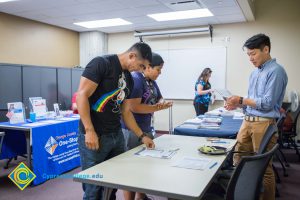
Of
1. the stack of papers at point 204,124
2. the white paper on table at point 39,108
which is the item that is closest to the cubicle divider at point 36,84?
the white paper on table at point 39,108

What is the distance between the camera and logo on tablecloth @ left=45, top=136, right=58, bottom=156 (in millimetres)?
3180

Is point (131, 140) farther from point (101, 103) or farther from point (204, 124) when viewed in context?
point (204, 124)

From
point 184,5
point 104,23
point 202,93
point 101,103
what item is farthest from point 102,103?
point 104,23

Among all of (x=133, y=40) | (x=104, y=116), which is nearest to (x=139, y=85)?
(x=104, y=116)

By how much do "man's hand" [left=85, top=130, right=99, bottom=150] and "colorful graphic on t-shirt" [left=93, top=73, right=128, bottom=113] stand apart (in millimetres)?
170

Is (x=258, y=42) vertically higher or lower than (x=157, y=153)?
higher

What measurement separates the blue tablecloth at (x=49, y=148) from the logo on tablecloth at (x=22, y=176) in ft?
0.25

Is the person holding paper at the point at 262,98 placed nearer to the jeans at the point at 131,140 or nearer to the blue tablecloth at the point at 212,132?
the blue tablecloth at the point at 212,132

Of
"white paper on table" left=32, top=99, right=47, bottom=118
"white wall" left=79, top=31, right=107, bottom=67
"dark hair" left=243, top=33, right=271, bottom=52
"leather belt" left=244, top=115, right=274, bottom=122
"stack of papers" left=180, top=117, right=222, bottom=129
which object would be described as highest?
"white wall" left=79, top=31, right=107, bottom=67

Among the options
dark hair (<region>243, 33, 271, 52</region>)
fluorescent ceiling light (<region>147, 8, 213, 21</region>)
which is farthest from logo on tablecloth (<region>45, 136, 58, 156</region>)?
fluorescent ceiling light (<region>147, 8, 213, 21</region>)

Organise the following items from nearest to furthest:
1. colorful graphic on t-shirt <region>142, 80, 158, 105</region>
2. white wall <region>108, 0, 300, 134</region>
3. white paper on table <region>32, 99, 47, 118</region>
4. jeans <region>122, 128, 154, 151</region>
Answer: jeans <region>122, 128, 154, 151</region>
colorful graphic on t-shirt <region>142, 80, 158, 105</region>
white paper on table <region>32, 99, 47, 118</region>
white wall <region>108, 0, 300, 134</region>

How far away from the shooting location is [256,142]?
2080 millimetres

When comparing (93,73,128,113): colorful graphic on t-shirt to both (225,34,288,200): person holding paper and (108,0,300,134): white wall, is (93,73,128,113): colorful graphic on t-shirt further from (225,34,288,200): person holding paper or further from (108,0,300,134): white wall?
(108,0,300,134): white wall

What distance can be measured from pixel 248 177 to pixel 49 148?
2.62 meters
